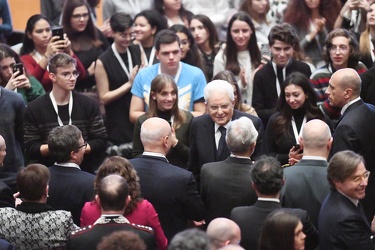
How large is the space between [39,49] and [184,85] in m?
1.81

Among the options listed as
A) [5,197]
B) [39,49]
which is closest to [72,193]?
[5,197]

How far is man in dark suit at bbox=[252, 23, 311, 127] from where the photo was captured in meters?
10.0

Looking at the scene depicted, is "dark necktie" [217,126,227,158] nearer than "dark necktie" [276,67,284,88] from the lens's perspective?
Yes

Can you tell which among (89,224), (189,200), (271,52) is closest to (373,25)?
(271,52)

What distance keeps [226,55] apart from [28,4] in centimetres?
340

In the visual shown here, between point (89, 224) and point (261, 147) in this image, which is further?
point (261, 147)

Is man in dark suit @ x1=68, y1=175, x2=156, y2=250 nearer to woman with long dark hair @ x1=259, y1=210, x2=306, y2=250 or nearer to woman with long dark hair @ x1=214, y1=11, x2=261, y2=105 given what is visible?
woman with long dark hair @ x1=259, y1=210, x2=306, y2=250

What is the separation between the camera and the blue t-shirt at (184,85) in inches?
379

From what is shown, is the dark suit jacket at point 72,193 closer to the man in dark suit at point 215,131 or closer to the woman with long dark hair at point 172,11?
the man in dark suit at point 215,131

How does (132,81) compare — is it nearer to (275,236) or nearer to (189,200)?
(189,200)

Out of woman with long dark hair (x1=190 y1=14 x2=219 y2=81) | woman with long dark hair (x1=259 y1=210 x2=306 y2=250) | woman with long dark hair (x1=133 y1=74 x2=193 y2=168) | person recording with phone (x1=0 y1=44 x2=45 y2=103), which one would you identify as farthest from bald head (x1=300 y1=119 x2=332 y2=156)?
woman with long dark hair (x1=190 y1=14 x2=219 y2=81)

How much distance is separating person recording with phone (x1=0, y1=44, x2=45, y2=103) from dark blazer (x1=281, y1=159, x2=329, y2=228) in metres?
3.28

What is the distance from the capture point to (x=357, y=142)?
798 cm

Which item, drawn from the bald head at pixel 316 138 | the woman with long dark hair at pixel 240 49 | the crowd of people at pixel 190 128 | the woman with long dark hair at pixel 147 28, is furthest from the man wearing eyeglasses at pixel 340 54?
the bald head at pixel 316 138
